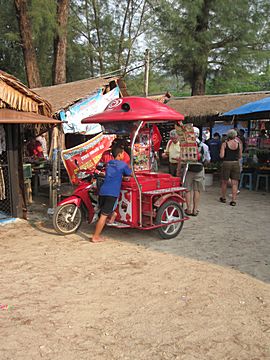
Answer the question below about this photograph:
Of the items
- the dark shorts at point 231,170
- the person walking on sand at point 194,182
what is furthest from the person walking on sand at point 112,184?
the dark shorts at point 231,170

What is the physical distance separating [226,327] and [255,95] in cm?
1289

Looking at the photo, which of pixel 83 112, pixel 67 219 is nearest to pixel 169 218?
pixel 67 219

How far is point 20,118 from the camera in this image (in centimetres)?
581

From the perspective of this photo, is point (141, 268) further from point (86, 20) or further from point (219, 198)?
point (86, 20)

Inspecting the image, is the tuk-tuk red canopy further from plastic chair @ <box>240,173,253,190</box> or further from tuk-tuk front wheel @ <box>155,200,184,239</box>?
plastic chair @ <box>240,173,253,190</box>

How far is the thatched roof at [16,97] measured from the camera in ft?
19.2

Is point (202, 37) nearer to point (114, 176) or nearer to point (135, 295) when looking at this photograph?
point (114, 176)

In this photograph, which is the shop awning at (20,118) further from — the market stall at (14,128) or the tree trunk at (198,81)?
the tree trunk at (198,81)

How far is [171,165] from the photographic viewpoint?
332 inches

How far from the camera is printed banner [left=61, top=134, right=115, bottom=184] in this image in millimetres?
7441

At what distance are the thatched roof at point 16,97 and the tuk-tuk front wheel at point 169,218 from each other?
298 cm

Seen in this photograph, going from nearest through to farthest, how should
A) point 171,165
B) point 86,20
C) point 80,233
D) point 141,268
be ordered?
point 141,268 → point 80,233 → point 171,165 → point 86,20

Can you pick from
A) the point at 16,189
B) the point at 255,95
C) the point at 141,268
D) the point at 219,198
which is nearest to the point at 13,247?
the point at 16,189

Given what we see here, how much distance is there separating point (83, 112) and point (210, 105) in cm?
768
